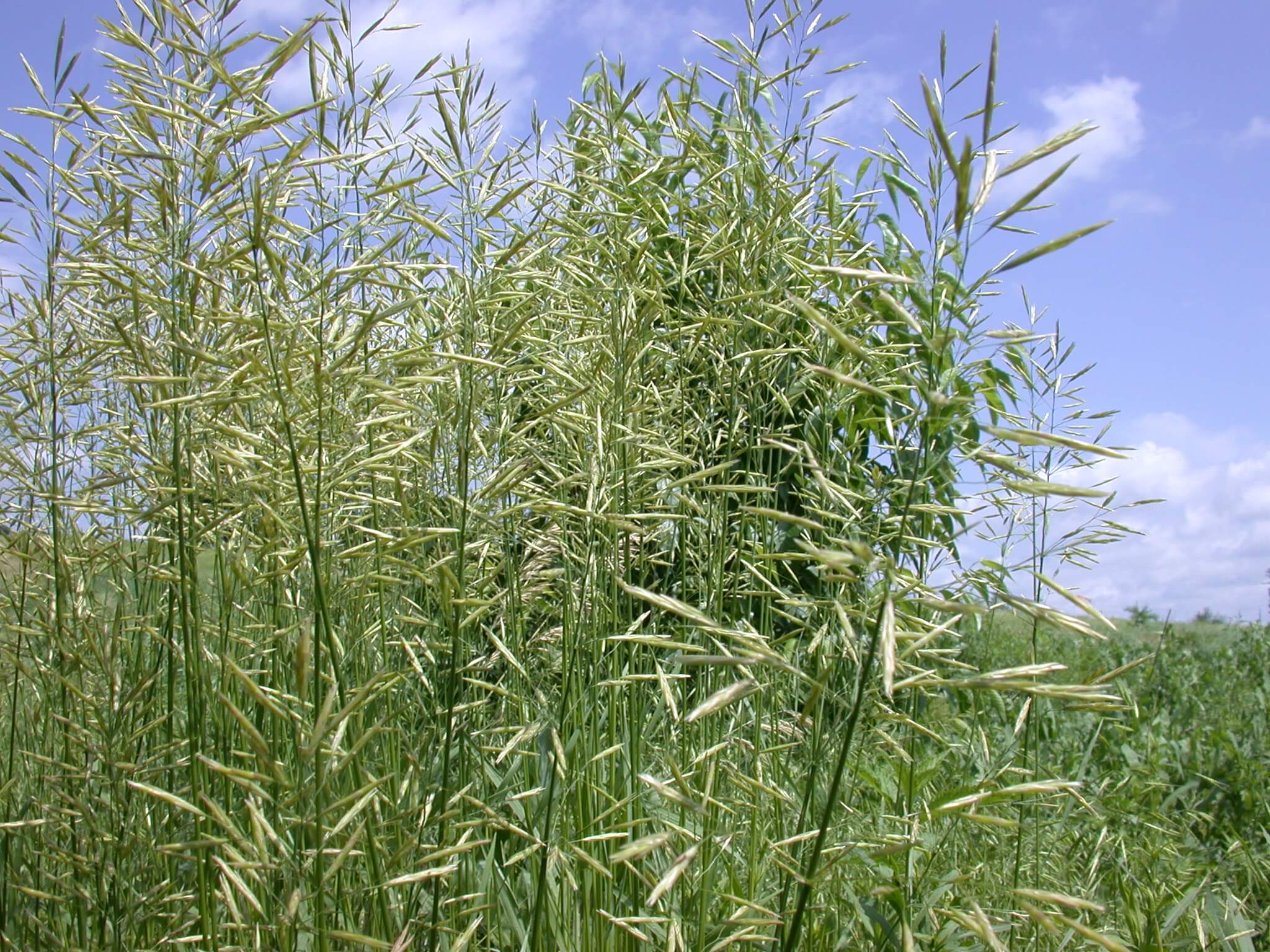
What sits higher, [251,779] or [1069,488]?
[1069,488]

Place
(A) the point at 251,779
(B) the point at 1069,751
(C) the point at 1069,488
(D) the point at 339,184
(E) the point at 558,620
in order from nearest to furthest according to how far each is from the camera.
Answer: (C) the point at 1069,488 < (A) the point at 251,779 < (D) the point at 339,184 < (E) the point at 558,620 < (B) the point at 1069,751

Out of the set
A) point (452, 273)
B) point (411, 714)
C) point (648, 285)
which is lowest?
point (411, 714)

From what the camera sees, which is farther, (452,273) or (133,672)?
(133,672)

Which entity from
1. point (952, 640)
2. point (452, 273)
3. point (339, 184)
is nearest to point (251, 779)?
point (452, 273)

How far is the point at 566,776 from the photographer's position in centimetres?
179

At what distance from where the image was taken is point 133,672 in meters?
1.91

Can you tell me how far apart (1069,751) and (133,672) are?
3255 millimetres

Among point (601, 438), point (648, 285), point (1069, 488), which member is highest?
point (648, 285)

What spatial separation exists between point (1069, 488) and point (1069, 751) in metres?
3.08

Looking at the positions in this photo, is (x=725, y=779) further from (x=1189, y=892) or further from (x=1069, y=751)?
(x=1069, y=751)

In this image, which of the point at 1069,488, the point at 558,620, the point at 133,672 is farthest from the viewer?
the point at 558,620

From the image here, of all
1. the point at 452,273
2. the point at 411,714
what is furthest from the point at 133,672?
the point at 452,273

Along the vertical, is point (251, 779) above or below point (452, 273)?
below

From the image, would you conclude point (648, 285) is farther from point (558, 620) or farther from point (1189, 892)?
point (1189, 892)
